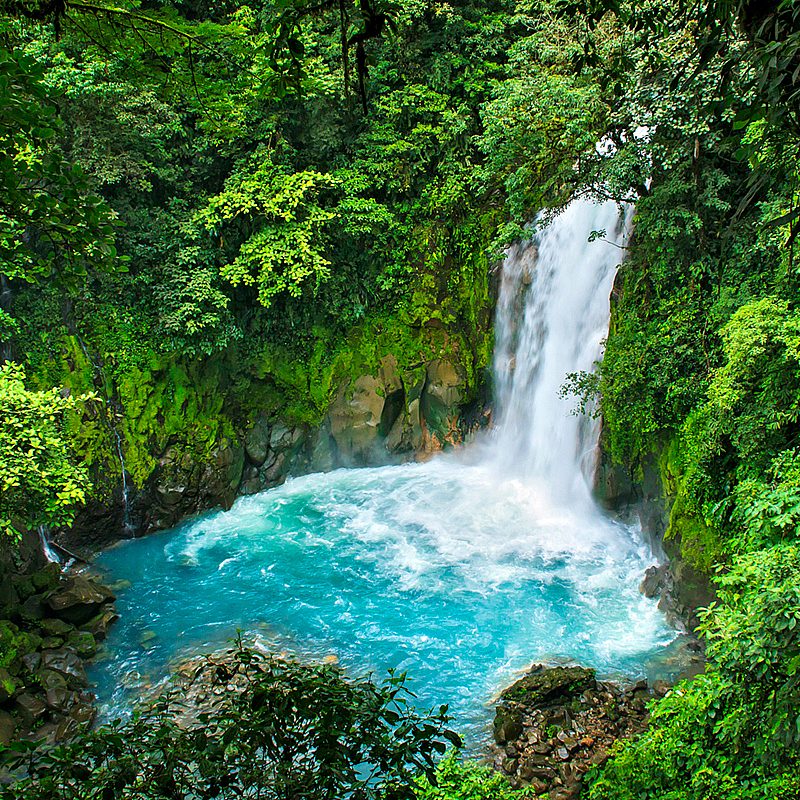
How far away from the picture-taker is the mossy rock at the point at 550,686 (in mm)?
6723

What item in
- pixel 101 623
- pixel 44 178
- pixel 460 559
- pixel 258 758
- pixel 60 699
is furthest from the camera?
pixel 460 559

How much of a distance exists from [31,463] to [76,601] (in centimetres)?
→ 243

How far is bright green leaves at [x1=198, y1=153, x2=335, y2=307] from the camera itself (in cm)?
1109

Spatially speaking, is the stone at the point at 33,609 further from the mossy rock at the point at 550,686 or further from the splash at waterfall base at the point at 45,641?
the mossy rock at the point at 550,686

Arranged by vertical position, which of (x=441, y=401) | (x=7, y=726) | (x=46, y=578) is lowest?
(x=7, y=726)

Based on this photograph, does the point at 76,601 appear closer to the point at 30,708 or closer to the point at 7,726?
the point at 30,708

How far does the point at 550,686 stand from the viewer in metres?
6.80

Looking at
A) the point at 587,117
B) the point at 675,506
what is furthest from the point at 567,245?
the point at 675,506

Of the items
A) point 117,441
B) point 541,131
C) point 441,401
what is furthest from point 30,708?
point 541,131

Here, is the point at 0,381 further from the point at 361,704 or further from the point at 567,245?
the point at 567,245

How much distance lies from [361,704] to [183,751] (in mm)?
705

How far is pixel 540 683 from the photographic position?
6.88m

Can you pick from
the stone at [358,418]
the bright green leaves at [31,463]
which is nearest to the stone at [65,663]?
the bright green leaves at [31,463]

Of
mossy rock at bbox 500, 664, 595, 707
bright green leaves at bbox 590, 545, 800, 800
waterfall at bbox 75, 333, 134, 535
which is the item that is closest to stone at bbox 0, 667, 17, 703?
waterfall at bbox 75, 333, 134, 535
